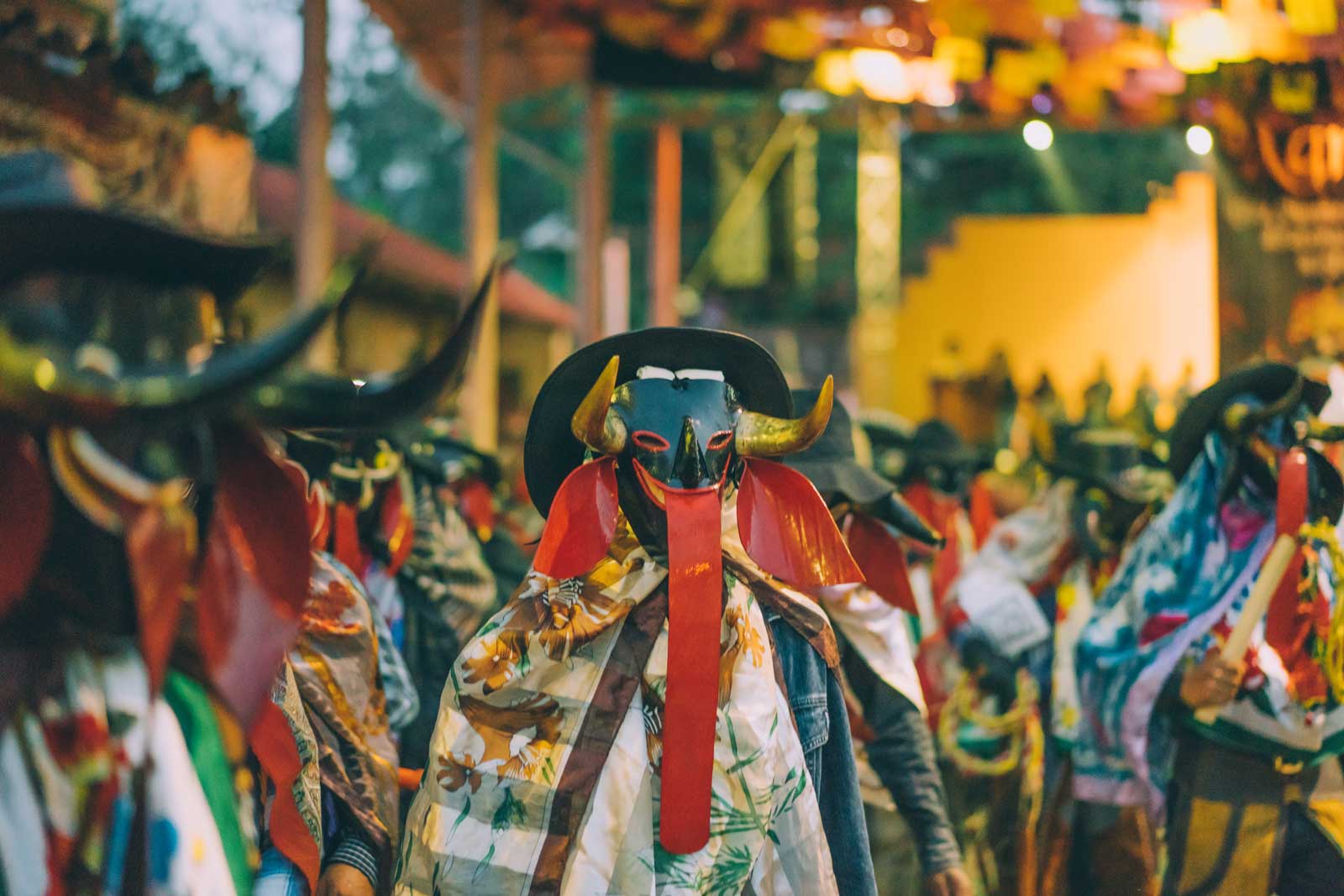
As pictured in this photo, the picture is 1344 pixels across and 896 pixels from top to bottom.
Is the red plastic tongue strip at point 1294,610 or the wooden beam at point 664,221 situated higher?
the wooden beam at point 664,221

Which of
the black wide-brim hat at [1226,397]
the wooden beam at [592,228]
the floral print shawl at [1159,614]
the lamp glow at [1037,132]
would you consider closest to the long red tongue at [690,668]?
the floral print shawl at [1159,614]

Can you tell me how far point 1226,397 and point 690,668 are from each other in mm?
2908

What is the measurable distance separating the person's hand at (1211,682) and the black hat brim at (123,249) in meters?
3.86

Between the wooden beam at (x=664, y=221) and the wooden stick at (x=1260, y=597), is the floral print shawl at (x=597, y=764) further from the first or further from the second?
the wooden beam at (x=664, y=221)

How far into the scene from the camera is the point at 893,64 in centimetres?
1507

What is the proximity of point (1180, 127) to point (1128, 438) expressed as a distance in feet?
33.6

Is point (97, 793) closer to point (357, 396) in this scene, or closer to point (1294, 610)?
point (357, 396)

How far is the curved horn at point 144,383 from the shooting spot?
8.02ft

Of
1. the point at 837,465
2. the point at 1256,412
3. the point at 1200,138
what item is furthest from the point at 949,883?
the point at 1200,138

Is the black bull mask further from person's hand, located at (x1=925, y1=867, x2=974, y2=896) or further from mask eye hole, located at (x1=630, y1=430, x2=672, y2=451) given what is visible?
person's hand, located at (x1=925, y1=867, x2=974, y2=896)

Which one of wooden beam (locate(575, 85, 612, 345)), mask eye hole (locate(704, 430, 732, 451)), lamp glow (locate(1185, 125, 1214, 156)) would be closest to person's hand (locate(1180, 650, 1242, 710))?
mask eye hole (locate(704, 430, 732, 451))

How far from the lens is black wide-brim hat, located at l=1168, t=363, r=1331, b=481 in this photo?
5793mm

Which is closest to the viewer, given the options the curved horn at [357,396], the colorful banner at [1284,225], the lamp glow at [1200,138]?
the curved horn at [357,396]

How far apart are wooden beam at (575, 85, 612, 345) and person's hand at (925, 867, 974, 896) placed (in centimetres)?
1294
